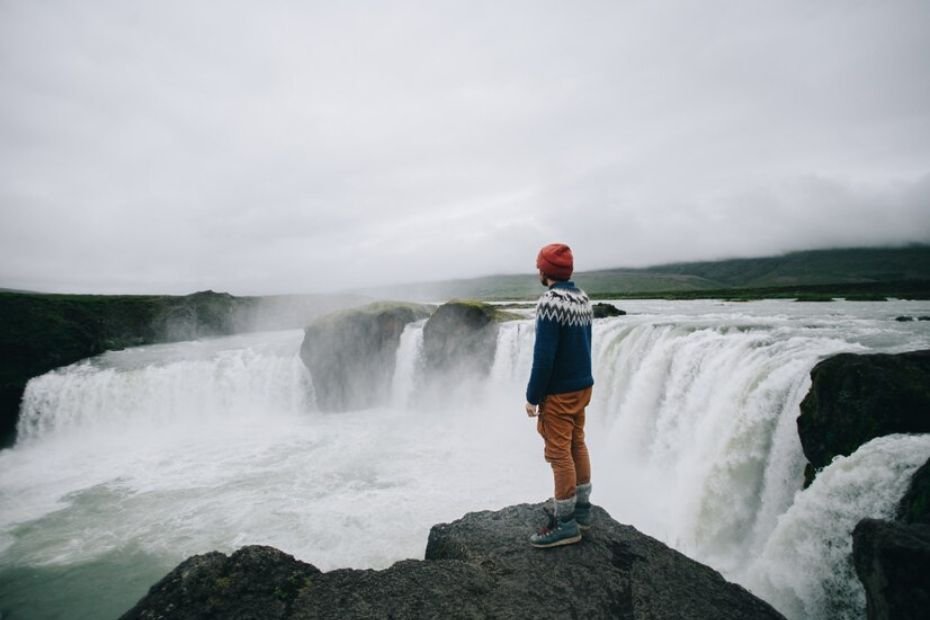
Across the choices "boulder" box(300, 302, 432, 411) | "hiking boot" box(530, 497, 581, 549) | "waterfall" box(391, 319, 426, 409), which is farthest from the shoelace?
"boulder" box(300, 302, 432, 411)

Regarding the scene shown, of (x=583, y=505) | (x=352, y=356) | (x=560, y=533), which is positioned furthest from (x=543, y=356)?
(x=352, y=356)

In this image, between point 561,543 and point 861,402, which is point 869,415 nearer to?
point 861,402

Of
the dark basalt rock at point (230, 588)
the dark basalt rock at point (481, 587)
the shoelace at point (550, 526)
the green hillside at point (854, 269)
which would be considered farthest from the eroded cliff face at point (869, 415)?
the green hillside at point (854, 269)

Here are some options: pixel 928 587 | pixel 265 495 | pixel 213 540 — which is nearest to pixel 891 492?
pixel 928 587

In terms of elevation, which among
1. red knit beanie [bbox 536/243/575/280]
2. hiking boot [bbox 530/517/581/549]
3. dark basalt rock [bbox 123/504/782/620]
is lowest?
dark basalt rock [bbox 123/504/782/620]

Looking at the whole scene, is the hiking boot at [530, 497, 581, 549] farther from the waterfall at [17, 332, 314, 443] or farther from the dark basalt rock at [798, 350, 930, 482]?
the waterfall at [17, 332, 314, 443]

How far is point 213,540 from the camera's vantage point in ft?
38.4

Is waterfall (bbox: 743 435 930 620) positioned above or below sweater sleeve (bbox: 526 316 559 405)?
below

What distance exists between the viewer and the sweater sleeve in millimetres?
4285

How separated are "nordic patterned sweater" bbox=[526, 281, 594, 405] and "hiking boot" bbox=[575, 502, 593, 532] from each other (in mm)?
1525

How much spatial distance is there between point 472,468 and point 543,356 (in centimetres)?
1306

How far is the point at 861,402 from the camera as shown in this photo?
6.97 metres

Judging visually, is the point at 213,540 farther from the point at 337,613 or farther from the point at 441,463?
the point at 337,613

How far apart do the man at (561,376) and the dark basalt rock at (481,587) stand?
45 cm
